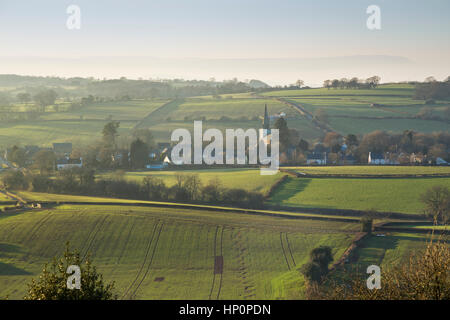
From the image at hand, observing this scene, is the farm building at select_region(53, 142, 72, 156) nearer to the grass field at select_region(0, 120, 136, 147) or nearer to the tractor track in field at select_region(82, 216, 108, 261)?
the grass field at select_region(0, 120, 136, 147)

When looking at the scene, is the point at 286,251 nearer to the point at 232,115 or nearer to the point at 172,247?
the point at 172,247

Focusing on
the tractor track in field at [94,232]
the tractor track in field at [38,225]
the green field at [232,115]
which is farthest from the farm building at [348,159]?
the tractor track in field at [38,225]

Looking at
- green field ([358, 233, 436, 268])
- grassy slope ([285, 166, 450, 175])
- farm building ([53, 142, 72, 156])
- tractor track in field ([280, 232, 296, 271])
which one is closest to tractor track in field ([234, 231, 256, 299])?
tractor track in field ([280, 232, 296, 271])

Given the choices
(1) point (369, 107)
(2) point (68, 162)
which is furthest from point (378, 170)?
(1) point (369, 107)

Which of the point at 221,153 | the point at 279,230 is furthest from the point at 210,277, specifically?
the point at 221,153

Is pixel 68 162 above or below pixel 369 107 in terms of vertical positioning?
below
